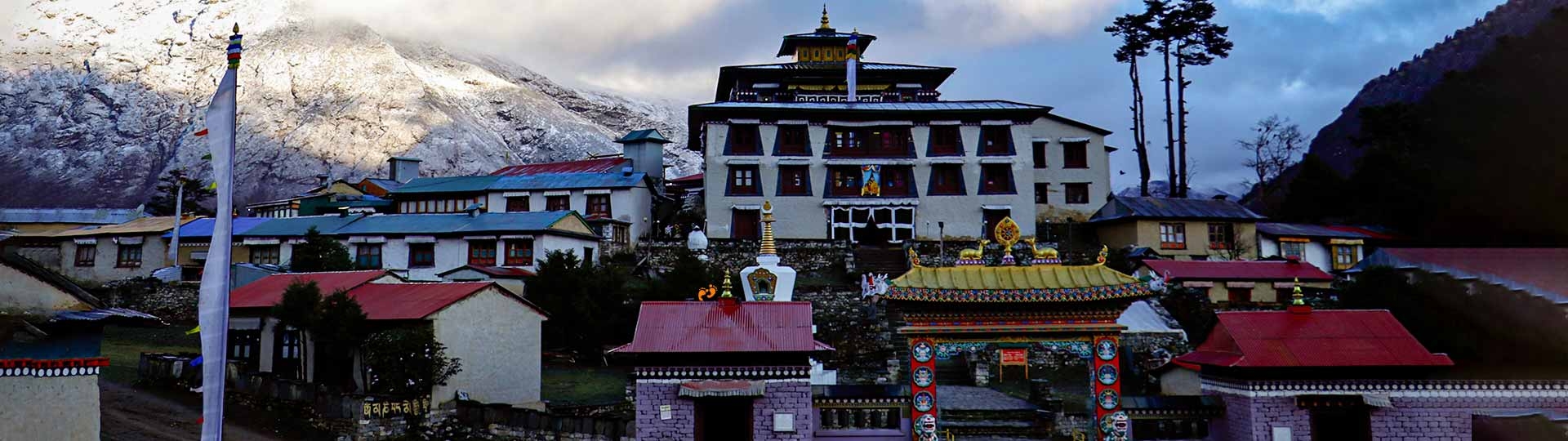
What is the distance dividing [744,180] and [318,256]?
17891mm

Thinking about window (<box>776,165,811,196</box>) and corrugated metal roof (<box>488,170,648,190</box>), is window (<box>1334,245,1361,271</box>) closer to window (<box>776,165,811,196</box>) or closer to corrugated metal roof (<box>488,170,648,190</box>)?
window (<box>776,165,811,196</box>)

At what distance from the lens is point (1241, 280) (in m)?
36.1

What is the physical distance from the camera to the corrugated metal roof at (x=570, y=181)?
4675 cm

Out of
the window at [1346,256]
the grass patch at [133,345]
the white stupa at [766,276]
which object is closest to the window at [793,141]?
the window at [1346,256]

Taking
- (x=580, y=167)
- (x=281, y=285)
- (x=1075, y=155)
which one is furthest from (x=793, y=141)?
(x=281, y=285)

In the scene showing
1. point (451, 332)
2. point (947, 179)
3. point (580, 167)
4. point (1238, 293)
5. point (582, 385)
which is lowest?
point (582, 385)

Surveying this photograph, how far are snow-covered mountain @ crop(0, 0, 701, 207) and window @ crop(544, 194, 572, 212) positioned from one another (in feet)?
159

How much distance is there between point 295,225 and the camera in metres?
42.8

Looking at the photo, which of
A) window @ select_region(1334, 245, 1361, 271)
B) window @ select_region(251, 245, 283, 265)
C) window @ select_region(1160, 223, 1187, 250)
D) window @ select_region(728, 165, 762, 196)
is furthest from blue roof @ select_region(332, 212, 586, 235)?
window @ select_region(1334, 245, 1361, 271)

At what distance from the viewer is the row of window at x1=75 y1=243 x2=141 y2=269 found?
42656 mm

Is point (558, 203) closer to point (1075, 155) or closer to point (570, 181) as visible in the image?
point (570, 181)

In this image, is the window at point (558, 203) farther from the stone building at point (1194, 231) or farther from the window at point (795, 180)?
the stone building at point (1194, 231)

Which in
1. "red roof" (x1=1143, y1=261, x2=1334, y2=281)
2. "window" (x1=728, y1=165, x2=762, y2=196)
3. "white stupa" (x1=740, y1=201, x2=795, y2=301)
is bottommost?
"white stupa" (x1=740, y1=201, x2=795, y2=301)

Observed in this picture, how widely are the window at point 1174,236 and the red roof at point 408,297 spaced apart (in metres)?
29.3
